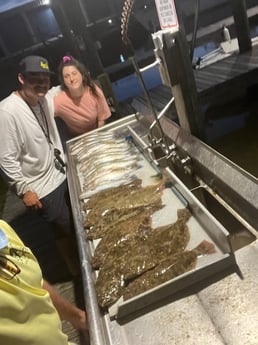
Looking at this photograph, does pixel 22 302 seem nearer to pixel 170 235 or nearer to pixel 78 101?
pixel 170 235

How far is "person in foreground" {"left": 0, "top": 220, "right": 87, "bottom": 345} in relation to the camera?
158cm

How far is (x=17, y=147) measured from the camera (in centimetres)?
392

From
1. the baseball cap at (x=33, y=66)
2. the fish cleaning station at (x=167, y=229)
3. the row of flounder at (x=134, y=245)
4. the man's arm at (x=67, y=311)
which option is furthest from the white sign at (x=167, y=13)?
the man's arm at (x=67, y=311)

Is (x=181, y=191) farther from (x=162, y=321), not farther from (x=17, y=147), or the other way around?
(x=17, y=147)

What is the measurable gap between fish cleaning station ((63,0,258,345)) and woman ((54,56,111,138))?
1.39m

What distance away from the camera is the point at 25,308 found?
169 centimetres

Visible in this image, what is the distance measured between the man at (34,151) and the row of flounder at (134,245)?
1.04m

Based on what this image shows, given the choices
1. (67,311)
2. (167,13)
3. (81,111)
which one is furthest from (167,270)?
(81,111)

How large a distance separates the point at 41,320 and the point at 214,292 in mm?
992

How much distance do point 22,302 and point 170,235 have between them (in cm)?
119

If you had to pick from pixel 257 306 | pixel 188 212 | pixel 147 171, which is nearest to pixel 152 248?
pixel 188 212

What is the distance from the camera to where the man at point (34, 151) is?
3.87 metres

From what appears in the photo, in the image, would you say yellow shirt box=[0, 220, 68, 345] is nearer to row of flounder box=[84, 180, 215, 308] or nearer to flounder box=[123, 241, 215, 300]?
row of flounder box=[84, 180, 215, 308]

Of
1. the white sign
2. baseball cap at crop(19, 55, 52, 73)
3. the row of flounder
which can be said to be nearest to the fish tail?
the row of flounder
